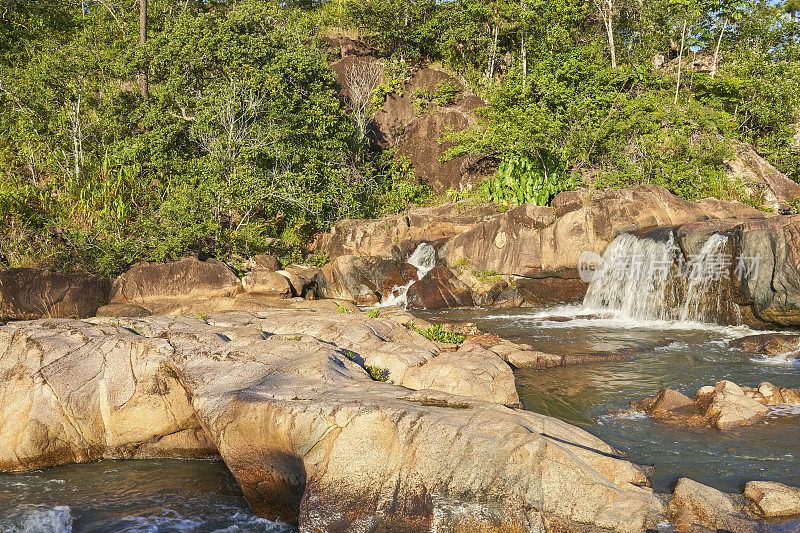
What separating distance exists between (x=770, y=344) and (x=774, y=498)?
6.61 metres

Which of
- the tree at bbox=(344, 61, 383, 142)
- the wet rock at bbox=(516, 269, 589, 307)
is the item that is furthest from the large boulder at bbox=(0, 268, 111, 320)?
the tree at bbox=(344, 61, 383, 142)

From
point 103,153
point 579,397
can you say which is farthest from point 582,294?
point 103,153

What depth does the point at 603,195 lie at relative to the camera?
19.0 meters

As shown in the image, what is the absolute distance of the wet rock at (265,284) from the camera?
15539 mm

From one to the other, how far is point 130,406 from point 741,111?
25939 millimetres

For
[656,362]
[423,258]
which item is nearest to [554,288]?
[423,258]

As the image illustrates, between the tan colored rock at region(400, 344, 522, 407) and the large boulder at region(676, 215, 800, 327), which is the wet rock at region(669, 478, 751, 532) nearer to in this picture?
the tan colored rock at region(400, 344, 522, 407)

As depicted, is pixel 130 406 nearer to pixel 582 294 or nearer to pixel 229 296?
pixel 229 296

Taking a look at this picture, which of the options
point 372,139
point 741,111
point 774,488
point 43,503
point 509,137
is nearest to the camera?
point 774,488

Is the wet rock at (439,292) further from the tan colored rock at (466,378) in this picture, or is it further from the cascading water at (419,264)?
the tan colored rock at (466,378)

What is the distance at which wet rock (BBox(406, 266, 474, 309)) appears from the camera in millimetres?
17359

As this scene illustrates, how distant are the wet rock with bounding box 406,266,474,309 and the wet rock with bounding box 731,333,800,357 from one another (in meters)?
8.17

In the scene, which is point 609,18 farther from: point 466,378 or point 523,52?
point 466,378

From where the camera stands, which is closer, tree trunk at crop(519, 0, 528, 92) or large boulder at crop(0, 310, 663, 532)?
large boulder at crop(0, 310, 663, 532)
